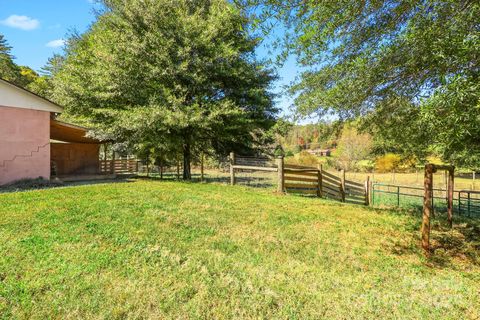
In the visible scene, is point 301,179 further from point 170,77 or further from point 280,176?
point 170,77

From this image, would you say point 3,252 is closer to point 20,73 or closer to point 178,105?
point 178,105

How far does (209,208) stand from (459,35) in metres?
5.59

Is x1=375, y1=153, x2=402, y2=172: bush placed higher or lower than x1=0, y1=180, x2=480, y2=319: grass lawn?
higher

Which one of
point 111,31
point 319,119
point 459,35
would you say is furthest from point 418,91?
point 111,31

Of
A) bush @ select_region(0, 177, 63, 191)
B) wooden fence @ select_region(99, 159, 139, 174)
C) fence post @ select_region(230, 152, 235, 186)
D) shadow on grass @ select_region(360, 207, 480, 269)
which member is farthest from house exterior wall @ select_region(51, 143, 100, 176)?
shadow on grass @ select_region(360, 207, 480, 269)

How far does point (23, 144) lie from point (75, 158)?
7130 mm

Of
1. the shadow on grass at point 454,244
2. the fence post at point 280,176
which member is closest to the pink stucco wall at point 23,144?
the fence post at point 280,176

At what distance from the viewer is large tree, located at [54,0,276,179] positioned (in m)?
11.2

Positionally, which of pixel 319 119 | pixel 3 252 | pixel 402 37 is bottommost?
pixel 3 252

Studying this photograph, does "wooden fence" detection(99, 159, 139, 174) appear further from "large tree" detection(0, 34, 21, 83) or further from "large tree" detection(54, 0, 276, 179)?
"large tree" detection(0, 34, 21, 83)

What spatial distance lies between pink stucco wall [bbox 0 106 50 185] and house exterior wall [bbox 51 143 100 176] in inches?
231

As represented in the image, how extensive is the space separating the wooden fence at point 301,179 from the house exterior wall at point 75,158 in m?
10.3

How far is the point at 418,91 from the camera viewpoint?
4824 millimetres

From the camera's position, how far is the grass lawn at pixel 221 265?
122 inches
